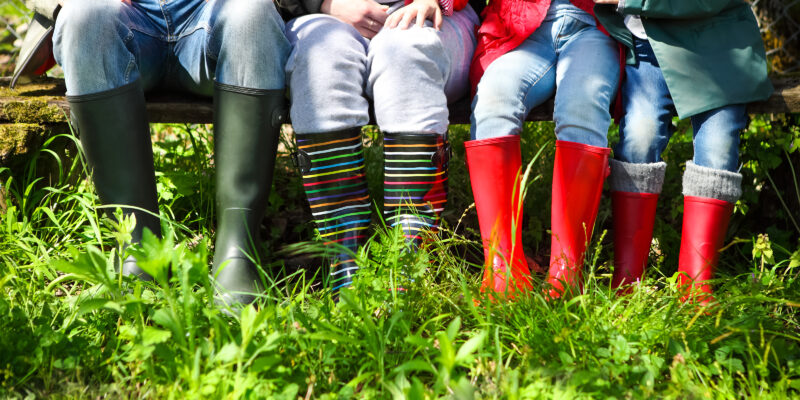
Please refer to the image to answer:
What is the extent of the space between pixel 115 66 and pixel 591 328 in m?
1.28

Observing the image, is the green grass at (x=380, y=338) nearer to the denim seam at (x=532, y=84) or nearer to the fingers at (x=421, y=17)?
the denim seam at (x=532, y=84)

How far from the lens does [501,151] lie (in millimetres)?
1654

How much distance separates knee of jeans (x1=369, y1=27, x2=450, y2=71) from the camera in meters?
1.64

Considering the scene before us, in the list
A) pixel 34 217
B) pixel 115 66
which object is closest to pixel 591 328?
pixel 115 66

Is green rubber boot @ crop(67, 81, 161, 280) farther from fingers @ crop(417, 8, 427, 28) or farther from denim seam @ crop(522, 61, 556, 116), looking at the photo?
denim seam @ crop(522, 61, 556, 116)

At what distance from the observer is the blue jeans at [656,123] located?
1653 mm

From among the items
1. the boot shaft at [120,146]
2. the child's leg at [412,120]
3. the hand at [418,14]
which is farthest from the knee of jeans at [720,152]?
the boot shaft at [120,146]

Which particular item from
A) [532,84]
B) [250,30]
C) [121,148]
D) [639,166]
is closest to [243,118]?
[250,30]

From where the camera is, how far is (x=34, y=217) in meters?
1.88

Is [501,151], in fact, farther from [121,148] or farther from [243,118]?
[121,148]

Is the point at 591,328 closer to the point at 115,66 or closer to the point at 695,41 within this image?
the point at 695,41

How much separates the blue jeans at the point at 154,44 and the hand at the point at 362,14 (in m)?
0.20

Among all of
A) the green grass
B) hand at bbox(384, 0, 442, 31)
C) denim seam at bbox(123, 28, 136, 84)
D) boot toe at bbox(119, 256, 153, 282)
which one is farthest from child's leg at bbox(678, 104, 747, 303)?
denim seam at bbox(123, 28, 136, 84)

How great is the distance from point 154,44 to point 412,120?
2.52ft
